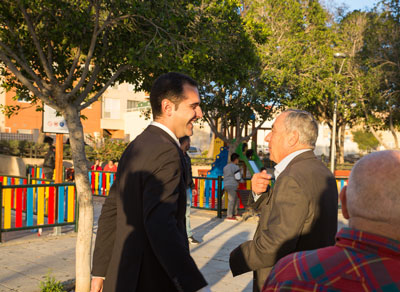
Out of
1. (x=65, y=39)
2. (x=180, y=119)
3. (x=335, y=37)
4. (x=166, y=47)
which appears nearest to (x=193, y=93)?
(x=180, y=119)

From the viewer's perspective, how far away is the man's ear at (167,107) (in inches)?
97.3

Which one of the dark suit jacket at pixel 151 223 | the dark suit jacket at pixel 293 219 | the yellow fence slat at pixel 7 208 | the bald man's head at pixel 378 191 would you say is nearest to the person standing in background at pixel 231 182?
the yellow fence slat at pixel 7 208

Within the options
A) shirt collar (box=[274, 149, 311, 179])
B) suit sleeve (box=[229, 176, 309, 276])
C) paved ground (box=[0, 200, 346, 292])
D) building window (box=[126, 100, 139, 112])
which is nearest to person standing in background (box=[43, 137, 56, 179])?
paved ground (box=[0, 200, 346, 292])

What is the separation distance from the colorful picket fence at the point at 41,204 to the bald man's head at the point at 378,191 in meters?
8.03

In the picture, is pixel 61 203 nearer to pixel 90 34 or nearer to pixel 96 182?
pixel 90 34

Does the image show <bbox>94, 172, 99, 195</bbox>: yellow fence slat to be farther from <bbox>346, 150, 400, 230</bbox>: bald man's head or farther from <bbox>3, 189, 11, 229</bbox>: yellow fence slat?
<bbox>346, 150, 400, 230</bbox>: bald man's head

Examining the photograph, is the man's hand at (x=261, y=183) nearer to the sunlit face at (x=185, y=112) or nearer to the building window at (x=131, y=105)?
the sunlit face at (x=185, y=112)

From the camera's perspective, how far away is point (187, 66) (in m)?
7.24

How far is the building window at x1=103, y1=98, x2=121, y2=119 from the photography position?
51.7m

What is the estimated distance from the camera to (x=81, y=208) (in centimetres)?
557

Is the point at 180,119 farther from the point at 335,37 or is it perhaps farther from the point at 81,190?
the point at 335,37

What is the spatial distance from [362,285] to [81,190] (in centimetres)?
483

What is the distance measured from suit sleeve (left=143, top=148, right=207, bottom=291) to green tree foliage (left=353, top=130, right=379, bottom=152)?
78965mm

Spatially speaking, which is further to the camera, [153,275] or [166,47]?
[166,47]
